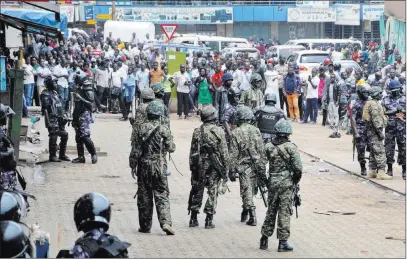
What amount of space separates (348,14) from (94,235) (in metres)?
52.9

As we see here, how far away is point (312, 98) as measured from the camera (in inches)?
1174

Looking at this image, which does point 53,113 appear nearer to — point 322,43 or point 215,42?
point 322,43

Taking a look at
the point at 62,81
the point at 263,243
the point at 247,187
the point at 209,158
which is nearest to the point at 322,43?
the point at 62,81

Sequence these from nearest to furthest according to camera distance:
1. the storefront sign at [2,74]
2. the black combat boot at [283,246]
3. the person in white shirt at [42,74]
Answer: the black combat boot at [283,246]
the storefront sign at [2,74]
the person in white shirt at [42,74]

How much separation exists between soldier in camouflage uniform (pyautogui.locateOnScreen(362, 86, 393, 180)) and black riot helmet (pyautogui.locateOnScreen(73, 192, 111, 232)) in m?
11.6

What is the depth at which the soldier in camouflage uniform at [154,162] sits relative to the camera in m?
13.4

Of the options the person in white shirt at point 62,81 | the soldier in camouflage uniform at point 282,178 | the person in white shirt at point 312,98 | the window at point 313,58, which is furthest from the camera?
the window at point 313,58

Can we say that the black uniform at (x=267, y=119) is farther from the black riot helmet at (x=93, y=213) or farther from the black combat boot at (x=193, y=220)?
the black riot helmet at (x=93, y=213)

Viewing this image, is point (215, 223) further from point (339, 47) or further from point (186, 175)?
point (339, 47)

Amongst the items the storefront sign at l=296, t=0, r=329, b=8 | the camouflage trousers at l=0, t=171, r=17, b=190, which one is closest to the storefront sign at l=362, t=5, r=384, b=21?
the storefront sign at l=296, t=0, r=329, b=8

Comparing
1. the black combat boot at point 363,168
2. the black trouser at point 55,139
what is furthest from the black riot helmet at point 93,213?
the black trouser at point 55,139

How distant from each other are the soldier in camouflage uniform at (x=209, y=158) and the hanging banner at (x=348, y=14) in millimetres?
45466

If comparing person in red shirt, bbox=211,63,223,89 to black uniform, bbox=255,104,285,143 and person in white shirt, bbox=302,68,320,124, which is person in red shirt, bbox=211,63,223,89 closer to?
person in white shirt, bbox=302,68,320,124

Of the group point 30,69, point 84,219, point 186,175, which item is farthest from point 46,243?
point 30,69
